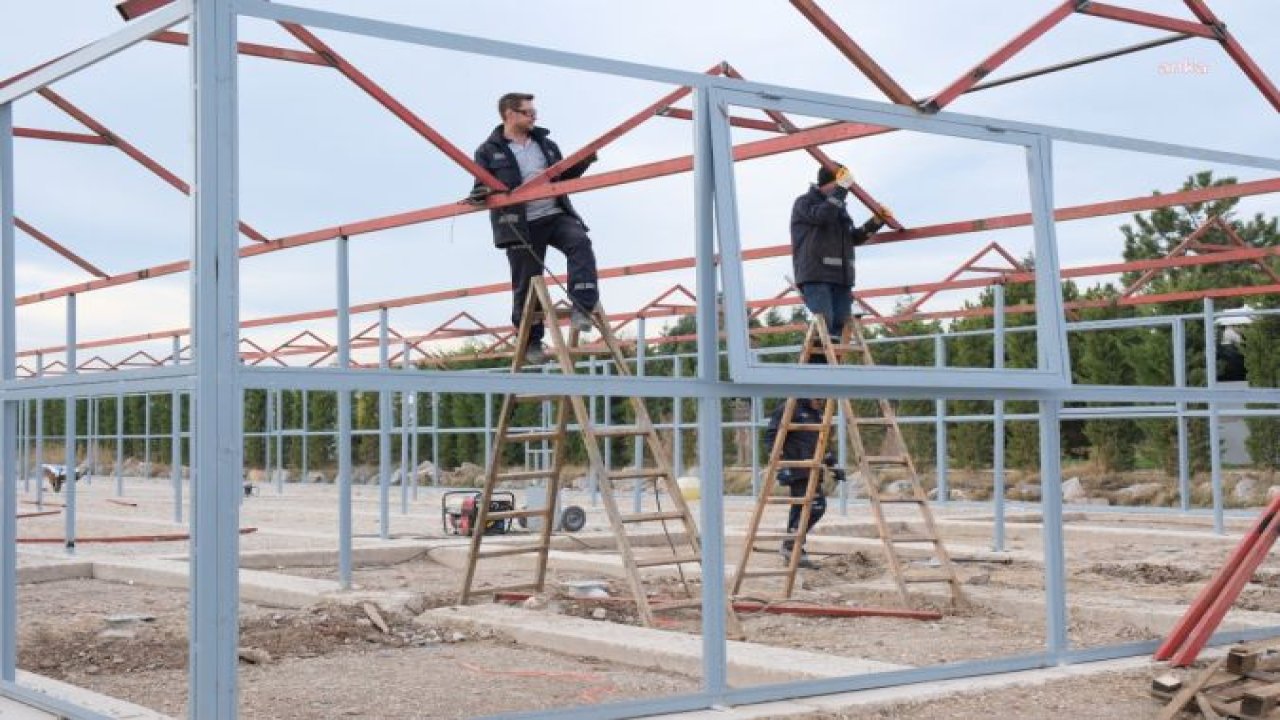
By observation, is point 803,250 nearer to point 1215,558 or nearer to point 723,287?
point 723,287

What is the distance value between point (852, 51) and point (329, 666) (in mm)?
3205

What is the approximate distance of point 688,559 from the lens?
6.29m

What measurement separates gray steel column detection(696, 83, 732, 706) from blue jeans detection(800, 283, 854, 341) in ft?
8.68

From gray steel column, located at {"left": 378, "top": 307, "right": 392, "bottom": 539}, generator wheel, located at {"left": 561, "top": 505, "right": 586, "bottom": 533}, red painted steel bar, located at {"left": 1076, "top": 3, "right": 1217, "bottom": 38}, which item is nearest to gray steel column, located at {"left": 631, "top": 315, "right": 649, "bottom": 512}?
generator wheel, located at {"left": 561, "top": 505, "right": 586, "bottom": 533}

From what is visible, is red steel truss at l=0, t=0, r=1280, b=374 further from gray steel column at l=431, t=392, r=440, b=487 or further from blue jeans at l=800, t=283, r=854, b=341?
gray steel column at l=431, t=392, r=440, b=487

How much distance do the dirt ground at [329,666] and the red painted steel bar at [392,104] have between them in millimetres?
1945

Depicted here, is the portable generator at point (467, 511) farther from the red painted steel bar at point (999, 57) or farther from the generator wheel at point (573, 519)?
the red painted steel bar at point (999, 57)

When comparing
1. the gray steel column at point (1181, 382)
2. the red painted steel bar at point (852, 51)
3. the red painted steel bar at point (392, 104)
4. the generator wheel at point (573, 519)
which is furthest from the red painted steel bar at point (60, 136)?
the gray steel column at point (1181, 382)

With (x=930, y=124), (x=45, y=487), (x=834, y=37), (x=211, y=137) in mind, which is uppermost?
(x=834, y=37)

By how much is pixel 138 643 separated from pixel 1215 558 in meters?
6.93

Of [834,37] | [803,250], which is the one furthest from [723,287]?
[803,250]

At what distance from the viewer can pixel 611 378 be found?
172 inches

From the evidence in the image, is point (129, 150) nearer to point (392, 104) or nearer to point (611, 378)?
point (392, 104)

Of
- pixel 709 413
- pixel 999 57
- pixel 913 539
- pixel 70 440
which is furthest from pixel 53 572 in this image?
pixel 999 57
